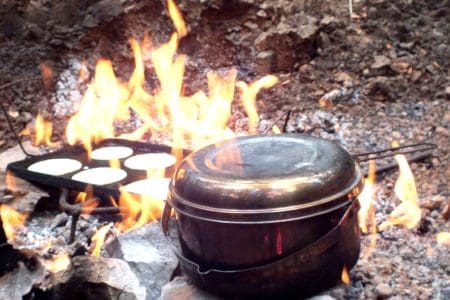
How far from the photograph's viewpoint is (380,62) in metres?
4.85

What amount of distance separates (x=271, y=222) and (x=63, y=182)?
6.89 feet

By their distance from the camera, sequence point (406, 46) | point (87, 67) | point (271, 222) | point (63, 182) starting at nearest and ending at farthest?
point (271, 222), point (63, 182), point (406, 46), point (87, 67)

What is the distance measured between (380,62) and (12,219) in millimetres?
3496

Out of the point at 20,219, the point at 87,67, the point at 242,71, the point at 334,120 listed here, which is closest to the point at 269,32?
the point at 242,71

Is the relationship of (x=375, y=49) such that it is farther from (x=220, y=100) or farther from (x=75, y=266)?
(x=75, y=266)

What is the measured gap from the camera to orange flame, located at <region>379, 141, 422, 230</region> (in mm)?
3213

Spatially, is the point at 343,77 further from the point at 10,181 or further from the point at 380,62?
the point at 10,181

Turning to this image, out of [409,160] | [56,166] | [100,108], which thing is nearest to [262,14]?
[100,108]

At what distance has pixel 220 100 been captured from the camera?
16.6 ft

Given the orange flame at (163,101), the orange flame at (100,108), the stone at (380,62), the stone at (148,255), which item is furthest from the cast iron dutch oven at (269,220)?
the orange flame at (100,108)

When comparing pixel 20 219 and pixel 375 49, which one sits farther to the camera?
pixel 375 49

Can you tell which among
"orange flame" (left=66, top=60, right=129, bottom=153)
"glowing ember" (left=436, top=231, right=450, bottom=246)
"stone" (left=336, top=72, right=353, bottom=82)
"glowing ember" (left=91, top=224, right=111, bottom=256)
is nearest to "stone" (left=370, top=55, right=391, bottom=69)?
"stone" (left=336, top=72, right=353, bottom=82)

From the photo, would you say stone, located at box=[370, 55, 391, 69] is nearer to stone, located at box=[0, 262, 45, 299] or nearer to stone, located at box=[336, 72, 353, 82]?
stone, located at box=[336, 72, 353, 82]

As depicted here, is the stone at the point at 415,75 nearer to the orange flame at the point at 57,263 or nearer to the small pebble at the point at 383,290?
the small pebble at the point at 383,290
